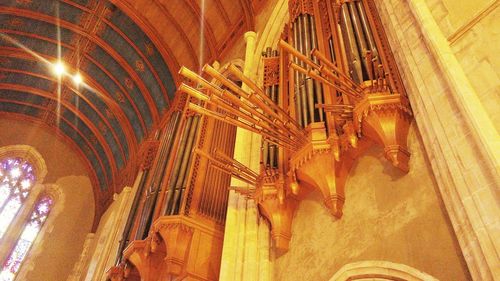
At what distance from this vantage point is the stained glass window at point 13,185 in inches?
519

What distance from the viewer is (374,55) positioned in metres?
3.96

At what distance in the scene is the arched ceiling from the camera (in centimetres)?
1067

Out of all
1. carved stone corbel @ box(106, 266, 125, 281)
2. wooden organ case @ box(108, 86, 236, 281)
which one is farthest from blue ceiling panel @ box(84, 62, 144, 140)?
carved stone corbel @ box(106, 266, 125, 281)

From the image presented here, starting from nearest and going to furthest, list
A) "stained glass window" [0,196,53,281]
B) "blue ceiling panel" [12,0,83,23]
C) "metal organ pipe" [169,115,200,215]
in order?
"metal organ pipe" [169,115,200,215], "blue ceiling panel" [12,0,83,23], "stained glass window" [0,196,53,281]

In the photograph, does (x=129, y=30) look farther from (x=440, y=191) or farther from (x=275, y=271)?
(x=440, y=191)

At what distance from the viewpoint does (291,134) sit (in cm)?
411

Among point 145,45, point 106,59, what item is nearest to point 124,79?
point 106,59

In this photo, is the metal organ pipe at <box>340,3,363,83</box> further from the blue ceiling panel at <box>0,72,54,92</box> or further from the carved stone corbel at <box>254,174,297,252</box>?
the blue ceiling panel at <box>0,72,54,92</box>

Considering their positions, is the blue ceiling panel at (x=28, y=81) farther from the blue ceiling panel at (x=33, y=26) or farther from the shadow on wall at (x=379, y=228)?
the shadow on wall at (x=379, y=228)

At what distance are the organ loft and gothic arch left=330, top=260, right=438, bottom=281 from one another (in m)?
0.01

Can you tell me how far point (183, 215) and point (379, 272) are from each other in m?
2.90

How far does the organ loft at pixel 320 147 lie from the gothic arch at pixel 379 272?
Answer: 11 mm

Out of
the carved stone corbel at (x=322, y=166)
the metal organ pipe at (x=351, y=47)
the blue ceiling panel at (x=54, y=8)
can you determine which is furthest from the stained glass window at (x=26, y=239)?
the metal organ pipe at (x=351, y=47)

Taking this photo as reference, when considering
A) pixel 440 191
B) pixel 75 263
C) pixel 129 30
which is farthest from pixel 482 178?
pixel 75 263
